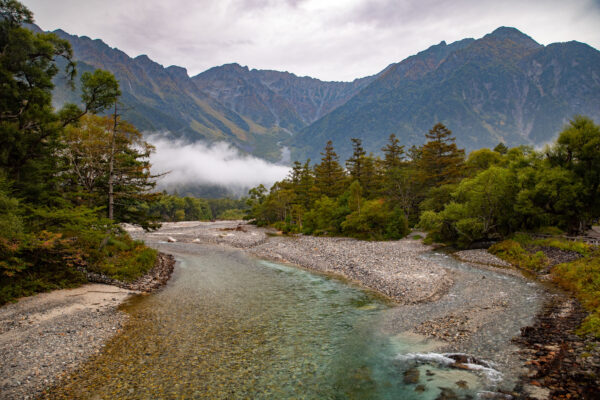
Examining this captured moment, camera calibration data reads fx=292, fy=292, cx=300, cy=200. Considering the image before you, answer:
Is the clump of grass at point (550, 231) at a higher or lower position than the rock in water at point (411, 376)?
higher

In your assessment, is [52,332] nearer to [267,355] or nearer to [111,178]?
[267,355]

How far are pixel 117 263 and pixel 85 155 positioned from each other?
11670 millimetres

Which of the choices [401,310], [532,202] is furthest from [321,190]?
[401,310]

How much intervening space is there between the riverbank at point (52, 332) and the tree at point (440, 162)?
183 feet

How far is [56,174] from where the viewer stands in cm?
2686

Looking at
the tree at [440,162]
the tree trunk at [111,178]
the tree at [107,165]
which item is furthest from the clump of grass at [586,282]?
the tree at [440,162]

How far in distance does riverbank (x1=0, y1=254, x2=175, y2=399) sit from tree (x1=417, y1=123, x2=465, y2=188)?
5576 cm

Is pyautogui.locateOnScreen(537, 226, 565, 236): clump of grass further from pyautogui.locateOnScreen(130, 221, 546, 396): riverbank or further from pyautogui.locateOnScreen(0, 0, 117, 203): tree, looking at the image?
pyautogui.locateOnScreen(0, 0, 117, 203): tree

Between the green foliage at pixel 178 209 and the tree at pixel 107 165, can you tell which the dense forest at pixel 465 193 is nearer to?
the tree at pixel 107 165

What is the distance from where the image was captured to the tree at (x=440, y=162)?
5787 centimetres

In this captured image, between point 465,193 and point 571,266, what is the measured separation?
734 inches

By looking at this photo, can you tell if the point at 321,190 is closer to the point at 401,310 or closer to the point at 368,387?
the point at 401,310

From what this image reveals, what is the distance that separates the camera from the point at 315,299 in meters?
21.0

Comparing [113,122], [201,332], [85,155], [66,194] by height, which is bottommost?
[201,332]
